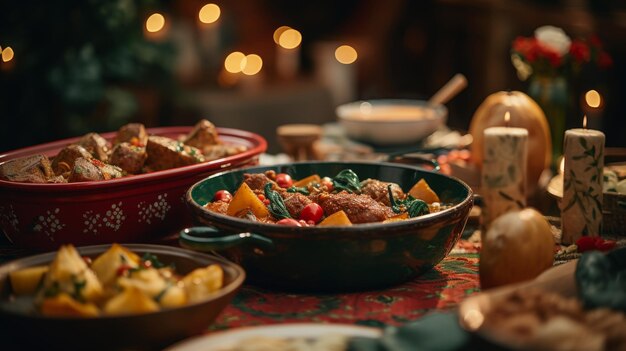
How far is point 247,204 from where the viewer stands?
1.68 m

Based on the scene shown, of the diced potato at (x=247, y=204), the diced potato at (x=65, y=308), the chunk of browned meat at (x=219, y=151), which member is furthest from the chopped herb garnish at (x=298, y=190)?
the diced potato at (x=65, y=308)

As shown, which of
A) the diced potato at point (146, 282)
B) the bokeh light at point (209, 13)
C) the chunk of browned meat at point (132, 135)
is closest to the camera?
the diced potato at point (146, 282)

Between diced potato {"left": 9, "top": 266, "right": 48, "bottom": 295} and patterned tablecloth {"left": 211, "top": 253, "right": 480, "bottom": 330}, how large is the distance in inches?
13.3

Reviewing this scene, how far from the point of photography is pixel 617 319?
1129 millimetres

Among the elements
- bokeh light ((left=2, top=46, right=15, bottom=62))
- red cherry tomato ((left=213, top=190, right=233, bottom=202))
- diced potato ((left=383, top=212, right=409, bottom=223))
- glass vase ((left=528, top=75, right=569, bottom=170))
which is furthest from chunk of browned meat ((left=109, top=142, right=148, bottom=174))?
bokeh light ((left=2, top=46, right=15, bottom=62))

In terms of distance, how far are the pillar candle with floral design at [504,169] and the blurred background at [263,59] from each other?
0.87 meters

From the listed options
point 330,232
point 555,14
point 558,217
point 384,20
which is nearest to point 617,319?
point 330,232

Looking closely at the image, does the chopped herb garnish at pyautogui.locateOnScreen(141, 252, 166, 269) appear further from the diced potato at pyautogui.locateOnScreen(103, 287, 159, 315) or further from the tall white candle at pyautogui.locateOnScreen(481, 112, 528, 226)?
the tall white candle at pyautogui.locateOnScreen(481, 112, 528, 226)

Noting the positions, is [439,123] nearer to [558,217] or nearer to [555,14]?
[558,217]

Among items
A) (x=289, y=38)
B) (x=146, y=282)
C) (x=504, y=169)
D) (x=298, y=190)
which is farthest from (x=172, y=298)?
(x=289, y=38)

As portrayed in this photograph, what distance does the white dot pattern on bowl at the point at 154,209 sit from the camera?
1.79m

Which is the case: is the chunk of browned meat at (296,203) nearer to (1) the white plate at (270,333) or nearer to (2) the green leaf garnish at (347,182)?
(2) the green leaf garnish at (347,182)

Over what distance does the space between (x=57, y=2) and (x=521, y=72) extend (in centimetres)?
209

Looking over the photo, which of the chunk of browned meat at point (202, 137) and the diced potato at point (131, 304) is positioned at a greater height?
the chunk of browned meat at point (202, 137)
